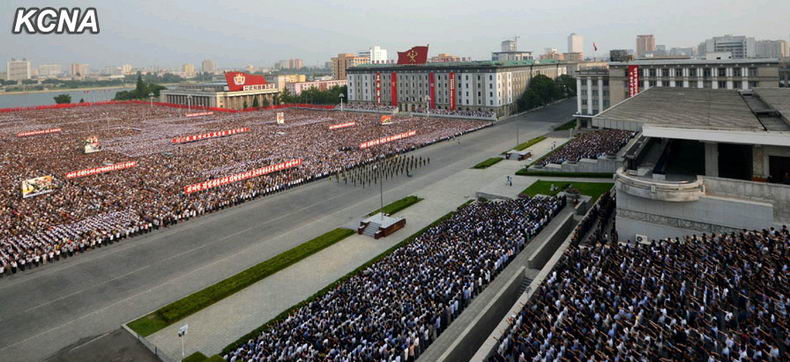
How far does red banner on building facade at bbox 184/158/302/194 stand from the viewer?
38.7 meters

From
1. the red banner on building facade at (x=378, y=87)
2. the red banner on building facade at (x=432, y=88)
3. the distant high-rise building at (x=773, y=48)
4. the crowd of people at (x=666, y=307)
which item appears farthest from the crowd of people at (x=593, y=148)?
the distant high-rise building at (x=773, y=48)

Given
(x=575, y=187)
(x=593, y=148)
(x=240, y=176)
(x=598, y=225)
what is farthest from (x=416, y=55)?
(x=598, y=225)

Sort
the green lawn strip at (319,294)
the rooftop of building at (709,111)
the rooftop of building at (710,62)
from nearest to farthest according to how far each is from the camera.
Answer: the green lawn strip at (319,294), the rooftop of building at (709,111), the rooftop of building at (710,62)

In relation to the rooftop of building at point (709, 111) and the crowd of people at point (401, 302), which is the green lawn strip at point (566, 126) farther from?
the crowd of people at point (401, 302)

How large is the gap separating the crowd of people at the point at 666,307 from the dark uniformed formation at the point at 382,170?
27111mm

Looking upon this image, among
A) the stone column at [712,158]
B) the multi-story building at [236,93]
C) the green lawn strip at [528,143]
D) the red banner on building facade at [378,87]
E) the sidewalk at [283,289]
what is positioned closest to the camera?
the sidewalk at [283,289]

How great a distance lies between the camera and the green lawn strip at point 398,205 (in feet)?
110

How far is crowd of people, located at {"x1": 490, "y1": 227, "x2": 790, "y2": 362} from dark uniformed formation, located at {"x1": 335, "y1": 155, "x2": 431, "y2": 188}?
88.9 ft

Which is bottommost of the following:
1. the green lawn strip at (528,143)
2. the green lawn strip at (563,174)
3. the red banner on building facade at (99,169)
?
the green lawn strip at (563,174)

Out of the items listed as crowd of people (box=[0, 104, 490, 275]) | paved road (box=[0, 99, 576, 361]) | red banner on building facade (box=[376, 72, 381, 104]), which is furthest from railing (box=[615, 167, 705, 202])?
red banner on building facade (box=[376, 72, 381, 104])

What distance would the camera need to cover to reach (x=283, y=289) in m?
22.7

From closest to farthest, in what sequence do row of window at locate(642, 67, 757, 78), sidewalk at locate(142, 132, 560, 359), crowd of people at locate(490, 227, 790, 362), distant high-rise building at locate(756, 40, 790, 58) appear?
crowd of people at locate(490, 227, 790, 362) → sidewalk at locate(142, 132, 560, 359) → row of window at locate(642, 67, 757, 78) → distant high-rise building at locate(756, 40, 790, 58)

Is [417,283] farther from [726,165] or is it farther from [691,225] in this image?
[726,165]

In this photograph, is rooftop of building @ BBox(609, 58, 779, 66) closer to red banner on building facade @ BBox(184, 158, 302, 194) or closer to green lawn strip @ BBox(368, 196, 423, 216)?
green lawn strip @ BBox(368, 196, 423, 216)
